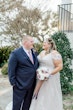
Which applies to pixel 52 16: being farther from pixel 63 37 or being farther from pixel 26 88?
pixel 26 88

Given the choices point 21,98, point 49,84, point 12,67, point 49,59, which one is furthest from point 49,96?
point 12,67

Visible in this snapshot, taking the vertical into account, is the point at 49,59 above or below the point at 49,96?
above

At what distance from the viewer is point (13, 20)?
18797 millimetres

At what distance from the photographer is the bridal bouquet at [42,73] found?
196 inches

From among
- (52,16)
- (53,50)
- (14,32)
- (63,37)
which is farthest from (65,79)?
(52,16)

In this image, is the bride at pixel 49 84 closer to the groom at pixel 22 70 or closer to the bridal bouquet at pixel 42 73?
the bridal bouquet at pixel 42 73

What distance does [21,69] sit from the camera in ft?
16.3

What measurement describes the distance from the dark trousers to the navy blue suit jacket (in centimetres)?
14

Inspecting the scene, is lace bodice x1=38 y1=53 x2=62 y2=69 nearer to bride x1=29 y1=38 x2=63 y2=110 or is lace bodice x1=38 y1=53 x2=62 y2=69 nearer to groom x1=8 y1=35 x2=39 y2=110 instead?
bride x1=29 y1=38 x2=63 y2=110

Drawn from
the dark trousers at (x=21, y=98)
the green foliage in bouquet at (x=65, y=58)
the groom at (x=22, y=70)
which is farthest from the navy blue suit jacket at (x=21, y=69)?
the green foliage in bouquet at (x=65, y=58)

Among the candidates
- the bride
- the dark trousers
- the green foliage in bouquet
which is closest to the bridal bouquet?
the bride

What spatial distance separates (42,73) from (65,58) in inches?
121

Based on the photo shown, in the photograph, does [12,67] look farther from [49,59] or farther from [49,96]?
[49,96]

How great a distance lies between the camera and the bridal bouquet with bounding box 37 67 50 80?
4990 millimetres
